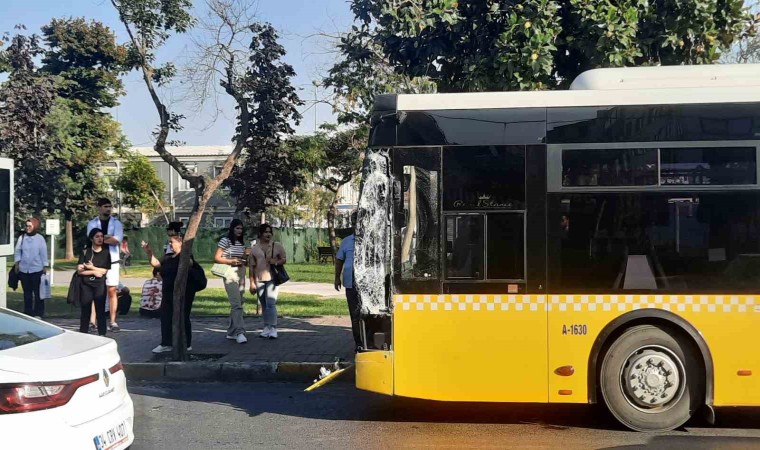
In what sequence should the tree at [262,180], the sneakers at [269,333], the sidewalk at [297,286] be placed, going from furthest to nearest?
the tree at [262,180] < the sidewalk at [297,286] < the sneakers at [269,333]

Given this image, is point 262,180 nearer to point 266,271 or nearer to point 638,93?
point 266,271

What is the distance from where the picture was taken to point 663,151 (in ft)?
23.5

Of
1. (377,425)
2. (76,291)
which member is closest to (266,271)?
(76,291)

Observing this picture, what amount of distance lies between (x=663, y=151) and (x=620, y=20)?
11.1 ft

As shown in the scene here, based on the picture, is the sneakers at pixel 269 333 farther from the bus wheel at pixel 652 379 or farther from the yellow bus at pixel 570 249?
the bus wheel at pixel 652 379

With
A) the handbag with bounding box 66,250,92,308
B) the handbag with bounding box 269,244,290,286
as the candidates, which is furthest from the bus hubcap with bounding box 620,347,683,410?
the handbag with bounding box 66,250,92,308

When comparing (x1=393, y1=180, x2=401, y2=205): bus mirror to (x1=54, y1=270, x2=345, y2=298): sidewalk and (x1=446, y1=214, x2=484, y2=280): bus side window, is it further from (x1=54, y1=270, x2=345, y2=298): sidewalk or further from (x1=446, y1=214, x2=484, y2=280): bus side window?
(x1=54, y1=270, x2=345, y2=298): sidewalk

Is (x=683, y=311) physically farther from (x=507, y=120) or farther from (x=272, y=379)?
(x=272, y=379)

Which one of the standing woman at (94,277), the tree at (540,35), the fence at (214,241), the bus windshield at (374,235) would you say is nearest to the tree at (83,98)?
the fence at (214,241)

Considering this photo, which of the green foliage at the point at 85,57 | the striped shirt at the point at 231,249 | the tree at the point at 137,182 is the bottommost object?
the striped shirt at the point at 231,249

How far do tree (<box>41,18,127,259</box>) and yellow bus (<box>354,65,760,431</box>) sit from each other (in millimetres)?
35510

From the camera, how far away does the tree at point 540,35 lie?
9945 millimetres

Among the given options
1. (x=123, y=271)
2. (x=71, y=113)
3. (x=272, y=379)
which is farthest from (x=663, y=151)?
(x=71, y=113)

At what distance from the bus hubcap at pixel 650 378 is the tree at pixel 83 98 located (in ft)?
121
